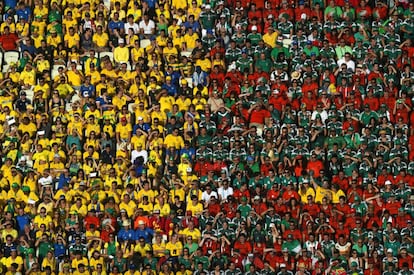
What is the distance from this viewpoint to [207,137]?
30391 millimetres

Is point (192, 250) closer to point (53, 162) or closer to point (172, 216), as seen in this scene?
point (172, 216)

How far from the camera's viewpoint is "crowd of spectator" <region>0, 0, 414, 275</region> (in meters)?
28.8

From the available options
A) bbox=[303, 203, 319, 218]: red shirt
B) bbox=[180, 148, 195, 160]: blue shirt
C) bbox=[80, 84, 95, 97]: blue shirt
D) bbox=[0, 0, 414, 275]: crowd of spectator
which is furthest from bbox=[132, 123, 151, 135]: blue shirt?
bbox=[303, 203, 319, 218]: red shirt

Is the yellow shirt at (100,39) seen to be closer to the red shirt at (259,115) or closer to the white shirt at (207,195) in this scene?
the red shirt at (259,115)

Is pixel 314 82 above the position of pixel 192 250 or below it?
above

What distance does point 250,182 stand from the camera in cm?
2970

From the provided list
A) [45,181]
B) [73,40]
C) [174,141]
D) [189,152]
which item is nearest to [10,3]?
[73,40]

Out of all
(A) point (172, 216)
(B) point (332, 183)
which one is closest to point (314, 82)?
(B) point (332, 183)

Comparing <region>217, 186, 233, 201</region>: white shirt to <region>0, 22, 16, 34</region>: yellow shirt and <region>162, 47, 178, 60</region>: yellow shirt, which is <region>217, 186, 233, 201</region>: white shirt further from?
<region>0, 22, 16, 34</region>: yellow shirt

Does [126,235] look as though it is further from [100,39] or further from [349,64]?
[349,64]

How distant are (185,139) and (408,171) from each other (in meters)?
4.79

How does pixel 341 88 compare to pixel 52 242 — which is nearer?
pixel 52 242

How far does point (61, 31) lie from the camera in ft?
105

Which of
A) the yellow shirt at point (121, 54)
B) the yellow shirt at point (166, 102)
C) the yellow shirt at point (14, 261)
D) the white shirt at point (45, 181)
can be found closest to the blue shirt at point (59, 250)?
the yellow shirt at point (14, 261)
